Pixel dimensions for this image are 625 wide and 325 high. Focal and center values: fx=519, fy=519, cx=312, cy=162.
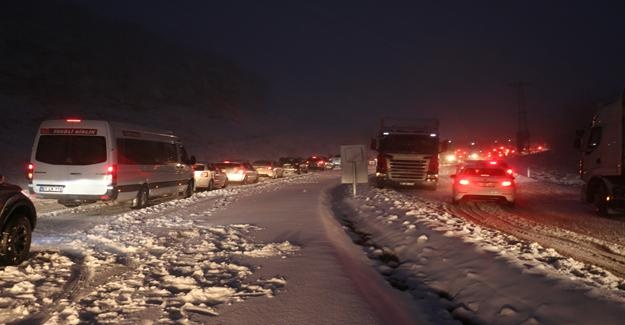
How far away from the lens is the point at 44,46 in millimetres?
93312

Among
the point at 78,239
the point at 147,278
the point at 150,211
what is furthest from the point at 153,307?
the point at 150,211

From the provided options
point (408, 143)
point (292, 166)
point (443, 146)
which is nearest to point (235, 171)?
point (408, 143)

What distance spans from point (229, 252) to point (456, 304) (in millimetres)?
3681

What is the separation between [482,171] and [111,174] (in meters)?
11.8

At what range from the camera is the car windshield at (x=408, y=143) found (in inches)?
967

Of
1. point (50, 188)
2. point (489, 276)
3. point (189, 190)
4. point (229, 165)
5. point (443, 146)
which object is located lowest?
point (489, 276)

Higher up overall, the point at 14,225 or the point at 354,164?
the point at 354,164

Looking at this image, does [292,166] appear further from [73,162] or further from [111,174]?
[73,162]

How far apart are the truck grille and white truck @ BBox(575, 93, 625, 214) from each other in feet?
27.3

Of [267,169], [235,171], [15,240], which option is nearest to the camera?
[15,240]

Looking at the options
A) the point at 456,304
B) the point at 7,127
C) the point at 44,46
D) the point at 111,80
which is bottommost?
the point at 456,304

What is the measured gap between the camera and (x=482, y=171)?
57.9ft

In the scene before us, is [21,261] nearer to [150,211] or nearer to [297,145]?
[150,211]

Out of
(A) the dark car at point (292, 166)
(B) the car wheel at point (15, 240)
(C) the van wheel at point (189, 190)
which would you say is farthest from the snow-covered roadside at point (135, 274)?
(A) the dark car at point (292, 166)
